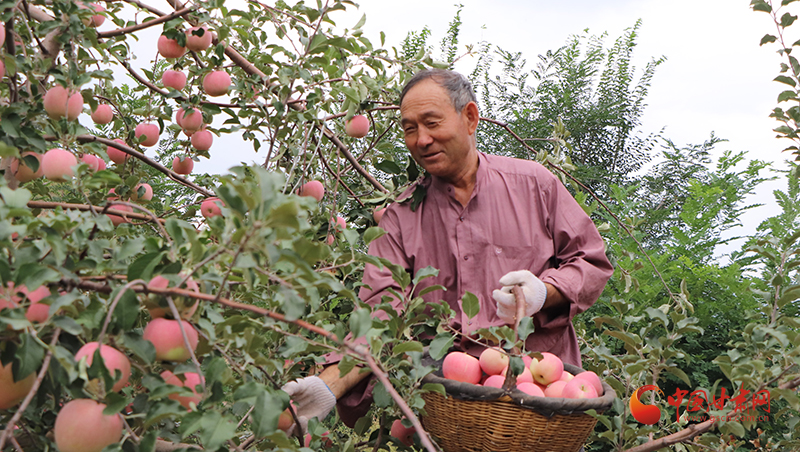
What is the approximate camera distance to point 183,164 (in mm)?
1994

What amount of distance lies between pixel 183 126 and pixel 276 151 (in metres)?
0.29

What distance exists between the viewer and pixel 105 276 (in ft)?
2.53

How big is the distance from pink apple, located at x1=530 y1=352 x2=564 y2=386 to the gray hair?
2.57ft

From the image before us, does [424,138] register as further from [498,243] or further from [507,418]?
[507,418]

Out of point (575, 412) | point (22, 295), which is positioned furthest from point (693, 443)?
point (22, 295)

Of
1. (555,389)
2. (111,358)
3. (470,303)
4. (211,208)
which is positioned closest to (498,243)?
(555,389)

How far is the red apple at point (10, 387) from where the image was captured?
708mm

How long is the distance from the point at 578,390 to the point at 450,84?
95 cm

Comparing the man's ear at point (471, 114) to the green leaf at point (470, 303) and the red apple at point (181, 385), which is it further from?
the red apple at point (181, 385)

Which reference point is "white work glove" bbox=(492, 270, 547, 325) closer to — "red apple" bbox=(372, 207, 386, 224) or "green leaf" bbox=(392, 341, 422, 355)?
"green leaf" bbox=(392, 341, 422, 355)

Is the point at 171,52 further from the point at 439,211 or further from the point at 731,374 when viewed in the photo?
the point at 731,374

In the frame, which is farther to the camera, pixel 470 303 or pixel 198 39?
pixel 198 39

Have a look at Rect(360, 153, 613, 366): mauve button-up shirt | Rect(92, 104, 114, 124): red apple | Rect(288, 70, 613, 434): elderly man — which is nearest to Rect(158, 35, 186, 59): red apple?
Rect(92, 104, 114, 124): red apple

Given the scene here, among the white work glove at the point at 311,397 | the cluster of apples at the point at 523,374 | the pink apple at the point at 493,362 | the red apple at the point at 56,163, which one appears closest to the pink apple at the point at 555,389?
the cluster of apples at the point at 523,374
